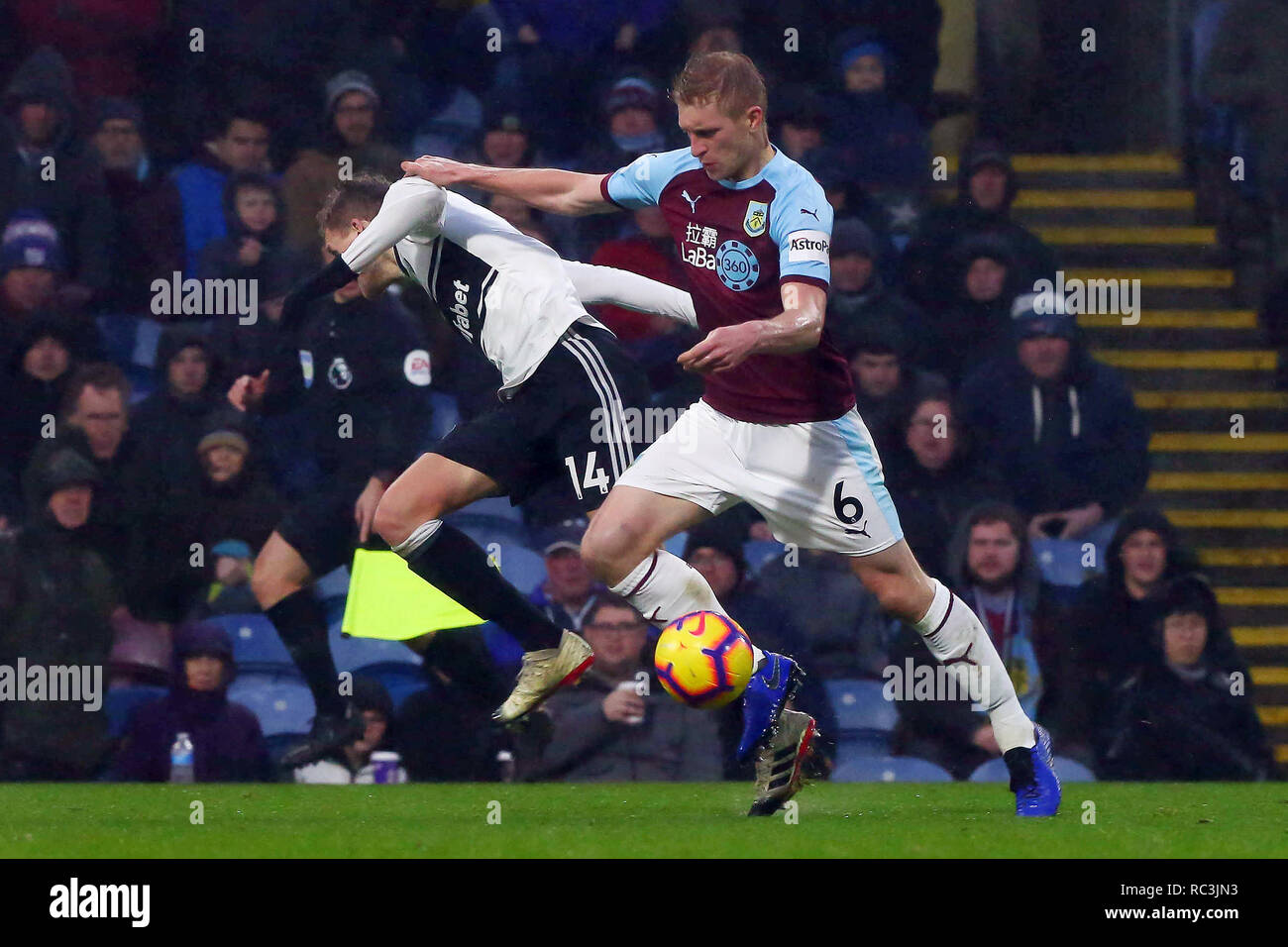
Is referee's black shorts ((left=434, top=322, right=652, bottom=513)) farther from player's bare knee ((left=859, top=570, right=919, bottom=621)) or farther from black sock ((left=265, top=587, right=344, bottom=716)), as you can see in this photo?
black sock ((left=265, top=587, right=344, bottom=716))

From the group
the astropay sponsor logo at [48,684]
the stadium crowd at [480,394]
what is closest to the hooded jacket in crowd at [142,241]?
the stadium crowd at [480,394]

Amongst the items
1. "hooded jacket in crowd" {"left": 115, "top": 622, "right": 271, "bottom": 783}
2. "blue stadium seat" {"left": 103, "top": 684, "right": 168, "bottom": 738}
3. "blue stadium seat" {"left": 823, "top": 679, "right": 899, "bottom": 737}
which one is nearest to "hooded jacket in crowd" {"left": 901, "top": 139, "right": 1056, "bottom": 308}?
"blue stadium seat" {"left": 823, "top": 679, "right": 899, "bottom": 737}

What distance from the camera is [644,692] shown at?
7523mm

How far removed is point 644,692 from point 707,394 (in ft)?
7.41

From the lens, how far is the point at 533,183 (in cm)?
573

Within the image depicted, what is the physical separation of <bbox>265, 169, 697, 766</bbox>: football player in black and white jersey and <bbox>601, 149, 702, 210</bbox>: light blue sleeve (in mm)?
389

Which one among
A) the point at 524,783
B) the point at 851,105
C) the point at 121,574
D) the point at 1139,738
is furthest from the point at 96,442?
the point at 1139,738

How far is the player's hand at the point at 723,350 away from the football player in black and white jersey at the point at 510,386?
1.07 meters

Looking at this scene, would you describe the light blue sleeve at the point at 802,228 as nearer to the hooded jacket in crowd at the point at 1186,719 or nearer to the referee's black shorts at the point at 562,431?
the referee's black shorts at the point at 562,431

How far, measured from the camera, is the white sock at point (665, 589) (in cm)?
546

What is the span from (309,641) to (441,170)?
2.35 meters

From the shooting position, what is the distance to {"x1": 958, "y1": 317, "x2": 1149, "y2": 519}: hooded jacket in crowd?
25.9ft

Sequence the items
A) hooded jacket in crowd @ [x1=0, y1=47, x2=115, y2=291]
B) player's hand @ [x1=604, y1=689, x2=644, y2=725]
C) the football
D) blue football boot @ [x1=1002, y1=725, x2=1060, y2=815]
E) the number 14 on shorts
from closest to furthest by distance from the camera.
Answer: the football
blue football boot @ [x1=1002, y1=725, x2=1060, y2=815]
the number 14 on shorts
player's hand @ [x1=604, y1=689, x2=644, y2=725]
hooded jacket in crowd @ [x1=0, y1=47, x2=115, y2=291]

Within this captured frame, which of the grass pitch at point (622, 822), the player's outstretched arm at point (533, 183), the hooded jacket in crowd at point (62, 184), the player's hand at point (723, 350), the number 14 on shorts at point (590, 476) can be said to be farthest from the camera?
the hooded jacket in crowd at point (62, 184)
